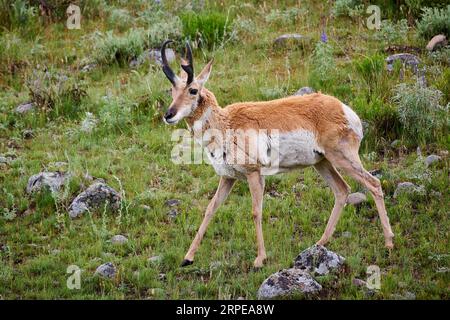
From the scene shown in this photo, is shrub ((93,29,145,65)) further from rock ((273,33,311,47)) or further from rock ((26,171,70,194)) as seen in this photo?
rock ((26,171,70,194))

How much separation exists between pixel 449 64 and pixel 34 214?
7.00m

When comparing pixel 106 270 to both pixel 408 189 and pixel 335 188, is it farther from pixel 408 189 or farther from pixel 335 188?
pixel 408 189

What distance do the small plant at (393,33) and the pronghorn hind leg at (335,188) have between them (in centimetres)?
497

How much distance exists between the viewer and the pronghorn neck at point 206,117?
8.52m

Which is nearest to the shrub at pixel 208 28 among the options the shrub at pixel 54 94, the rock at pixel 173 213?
the shrub at pixel 54 94

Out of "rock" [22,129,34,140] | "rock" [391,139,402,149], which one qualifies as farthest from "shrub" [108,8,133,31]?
"rock" [391,139,402,149]

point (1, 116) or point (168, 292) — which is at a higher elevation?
point (1, 116)

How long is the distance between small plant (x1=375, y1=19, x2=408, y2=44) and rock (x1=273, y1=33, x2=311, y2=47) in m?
1.28

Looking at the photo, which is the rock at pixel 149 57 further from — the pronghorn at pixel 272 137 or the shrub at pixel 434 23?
the pronghorn at pixel 272 137

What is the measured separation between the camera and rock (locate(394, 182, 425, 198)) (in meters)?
9.42

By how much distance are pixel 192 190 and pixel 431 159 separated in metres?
3.27

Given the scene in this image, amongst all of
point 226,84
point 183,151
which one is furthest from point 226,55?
point 183,151
